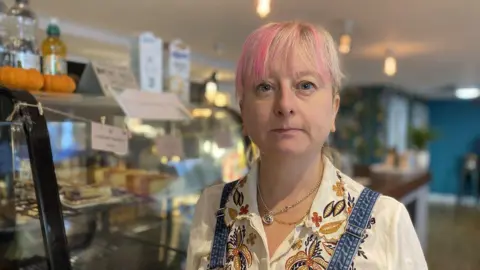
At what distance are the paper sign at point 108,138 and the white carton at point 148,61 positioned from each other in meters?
0.38

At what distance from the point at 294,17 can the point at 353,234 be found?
222cm

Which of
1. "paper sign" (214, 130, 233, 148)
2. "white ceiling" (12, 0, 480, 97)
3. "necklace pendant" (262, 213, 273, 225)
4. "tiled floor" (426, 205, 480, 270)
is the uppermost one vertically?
"white ceiling" (12, 0, 480, 97)

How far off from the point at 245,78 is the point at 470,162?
9.26 metres

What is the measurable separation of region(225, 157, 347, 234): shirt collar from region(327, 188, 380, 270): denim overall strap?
25 millimetres

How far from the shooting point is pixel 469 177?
8992mm

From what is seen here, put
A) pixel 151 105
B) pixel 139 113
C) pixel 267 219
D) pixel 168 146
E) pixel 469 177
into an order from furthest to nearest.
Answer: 1. pixel 469 177
2. pixel 168 146
3. pixel 151 105
4. pixel 139 113
5. pixel 267 219

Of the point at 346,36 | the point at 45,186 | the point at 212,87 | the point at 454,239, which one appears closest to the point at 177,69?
the point at 212,87

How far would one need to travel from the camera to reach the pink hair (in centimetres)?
81

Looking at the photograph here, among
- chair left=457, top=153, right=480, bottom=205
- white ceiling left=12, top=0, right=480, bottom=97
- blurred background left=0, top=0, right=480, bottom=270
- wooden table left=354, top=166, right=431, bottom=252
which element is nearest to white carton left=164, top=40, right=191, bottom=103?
blurred background left=0, top=0, right=480, bottom=270

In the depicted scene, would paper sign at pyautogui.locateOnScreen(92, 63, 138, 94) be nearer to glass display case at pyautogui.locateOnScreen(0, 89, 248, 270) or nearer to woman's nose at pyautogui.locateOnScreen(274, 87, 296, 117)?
glass display case at pyautogui.locateOnScreen(0, 89, 248, 270)

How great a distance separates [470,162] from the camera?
28.9 feet

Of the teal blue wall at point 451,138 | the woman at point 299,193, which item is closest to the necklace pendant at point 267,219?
the woman at point 299,193

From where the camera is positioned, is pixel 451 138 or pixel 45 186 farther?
pixel 451 138

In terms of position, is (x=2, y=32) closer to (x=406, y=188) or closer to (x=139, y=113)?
(x=139, y=113)
